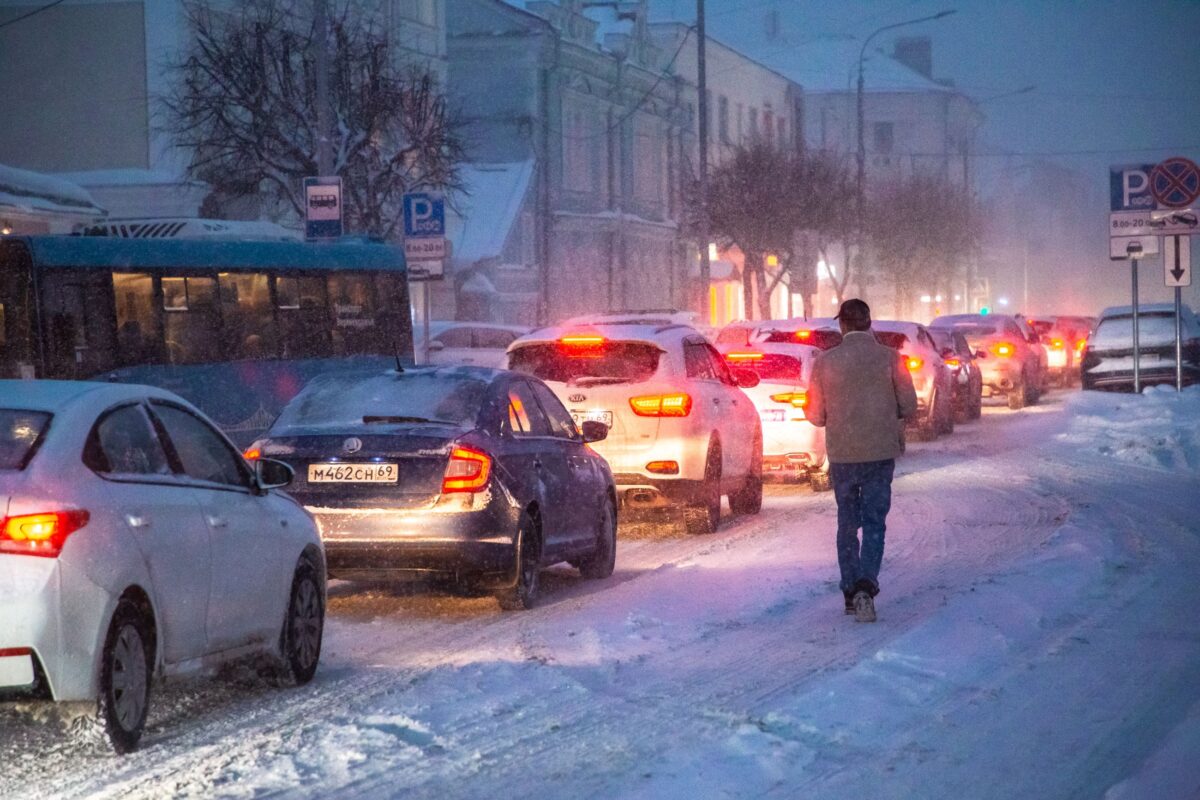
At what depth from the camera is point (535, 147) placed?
5528 centimetres

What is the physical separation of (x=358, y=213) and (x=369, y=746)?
3000cm

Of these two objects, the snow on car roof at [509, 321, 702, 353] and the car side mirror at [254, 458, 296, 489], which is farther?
the snow on car roof at [509, 321, 702, 353]

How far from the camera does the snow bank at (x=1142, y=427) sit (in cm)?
2252

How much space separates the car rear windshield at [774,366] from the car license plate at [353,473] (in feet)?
31.0

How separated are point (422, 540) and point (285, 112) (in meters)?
26.8

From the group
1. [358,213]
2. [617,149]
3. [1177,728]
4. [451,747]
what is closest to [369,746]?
[451,747]

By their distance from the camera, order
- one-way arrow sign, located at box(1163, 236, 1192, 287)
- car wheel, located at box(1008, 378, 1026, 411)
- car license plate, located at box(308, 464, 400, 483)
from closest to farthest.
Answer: car license plate, located at box(308, 464, 400, 483)
one-way arrow sign, located at box(1163, 236, 1192, 287)
car wheel, located at box(1008, 378, 1026, 411)

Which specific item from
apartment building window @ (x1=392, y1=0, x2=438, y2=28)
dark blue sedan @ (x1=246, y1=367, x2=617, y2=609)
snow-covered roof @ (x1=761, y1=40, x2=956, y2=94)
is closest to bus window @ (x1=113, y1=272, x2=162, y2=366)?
dark blue sedan @ (x1=246, y1=367, x2=617, y2=609)

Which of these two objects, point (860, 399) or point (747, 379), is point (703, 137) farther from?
point (860, 399)

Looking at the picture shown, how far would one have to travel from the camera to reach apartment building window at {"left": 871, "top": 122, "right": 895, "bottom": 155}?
101375 mm

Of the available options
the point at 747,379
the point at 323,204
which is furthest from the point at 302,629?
the point at 323,204

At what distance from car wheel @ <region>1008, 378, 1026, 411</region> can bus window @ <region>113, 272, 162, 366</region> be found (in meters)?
19.0

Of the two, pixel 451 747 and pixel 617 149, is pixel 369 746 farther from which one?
pixel 617 149

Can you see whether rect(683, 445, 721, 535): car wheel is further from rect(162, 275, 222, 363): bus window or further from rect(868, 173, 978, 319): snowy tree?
rect(868, 173, 978, 319): snowy tree
